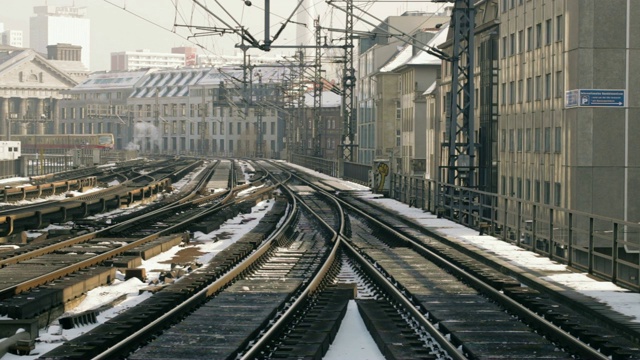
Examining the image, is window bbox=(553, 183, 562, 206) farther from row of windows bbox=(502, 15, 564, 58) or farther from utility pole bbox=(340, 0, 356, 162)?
utility pole bbox=(340, 0, 356, 162)

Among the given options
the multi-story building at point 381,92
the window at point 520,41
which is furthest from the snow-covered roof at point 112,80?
the window at point 520,41

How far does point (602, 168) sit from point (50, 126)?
155 meters

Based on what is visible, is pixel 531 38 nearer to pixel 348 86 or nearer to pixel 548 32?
pixel 548 32

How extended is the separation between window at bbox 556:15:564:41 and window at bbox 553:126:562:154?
4405 millimetres

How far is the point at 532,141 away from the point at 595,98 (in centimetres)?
676

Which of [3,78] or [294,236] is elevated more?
[3,78]

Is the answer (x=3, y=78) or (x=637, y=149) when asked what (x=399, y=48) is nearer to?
(x=637, y=149)

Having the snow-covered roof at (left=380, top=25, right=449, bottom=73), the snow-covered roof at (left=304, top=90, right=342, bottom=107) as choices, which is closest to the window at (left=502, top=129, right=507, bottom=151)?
the snow-covered roof at (left=380, top=25, right=449, bottom=73)

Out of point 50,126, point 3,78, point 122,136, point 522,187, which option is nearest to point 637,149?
point 522,187

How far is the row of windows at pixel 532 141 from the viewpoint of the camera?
173 ft

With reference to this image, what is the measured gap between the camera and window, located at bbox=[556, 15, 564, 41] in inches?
2041

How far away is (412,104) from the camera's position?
94.8 metres

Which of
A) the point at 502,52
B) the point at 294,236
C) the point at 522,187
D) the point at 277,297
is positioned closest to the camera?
the point at 277,297

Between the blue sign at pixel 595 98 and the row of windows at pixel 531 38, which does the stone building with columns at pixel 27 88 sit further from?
the blue sign at pixel 595 98
